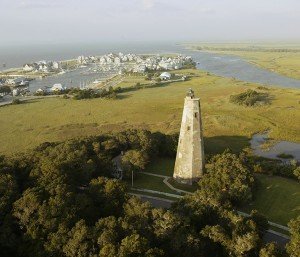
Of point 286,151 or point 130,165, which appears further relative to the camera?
point 286,151

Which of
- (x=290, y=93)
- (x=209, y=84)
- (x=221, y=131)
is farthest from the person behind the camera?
(x=209, y=84)

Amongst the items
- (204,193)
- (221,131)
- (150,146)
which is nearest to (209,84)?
(221,131)

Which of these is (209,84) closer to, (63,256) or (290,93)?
(290,93)

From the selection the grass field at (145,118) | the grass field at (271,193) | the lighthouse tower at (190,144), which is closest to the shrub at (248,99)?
A: the grass field at (145,118)

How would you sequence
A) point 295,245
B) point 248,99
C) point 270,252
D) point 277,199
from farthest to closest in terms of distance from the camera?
point 248,99 < point 277,199 < point 295,245 < point 270,252

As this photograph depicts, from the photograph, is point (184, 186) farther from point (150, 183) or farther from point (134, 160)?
point (134, 160)

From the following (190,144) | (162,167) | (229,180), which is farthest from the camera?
(162,167)

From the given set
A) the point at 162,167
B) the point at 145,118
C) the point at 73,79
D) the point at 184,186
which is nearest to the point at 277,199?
the point at 184,186

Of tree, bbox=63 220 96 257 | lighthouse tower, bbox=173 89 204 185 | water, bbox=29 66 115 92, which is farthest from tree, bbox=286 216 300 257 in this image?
water, bbox=29 66 115 92
